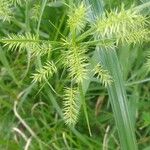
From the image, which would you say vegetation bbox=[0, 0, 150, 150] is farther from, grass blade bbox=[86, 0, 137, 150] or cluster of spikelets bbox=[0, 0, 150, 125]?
cluster of spikelets bbox=[0, 0, 150, 125]

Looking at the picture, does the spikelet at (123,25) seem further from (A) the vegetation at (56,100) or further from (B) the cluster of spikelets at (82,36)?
(A) the vegetation at (56,100)

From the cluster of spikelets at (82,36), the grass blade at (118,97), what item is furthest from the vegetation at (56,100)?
the cluster of spikelets at (82,36)

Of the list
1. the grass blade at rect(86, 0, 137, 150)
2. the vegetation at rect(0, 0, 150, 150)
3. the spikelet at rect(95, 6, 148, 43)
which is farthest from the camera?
the vegetation at rect(0, 0, 150, 150)

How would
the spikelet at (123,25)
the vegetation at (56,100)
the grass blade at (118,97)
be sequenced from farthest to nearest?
1. the vegetation at (56,100)
2. the grass blade at (118,97)
3. the spikelet at (123,25)

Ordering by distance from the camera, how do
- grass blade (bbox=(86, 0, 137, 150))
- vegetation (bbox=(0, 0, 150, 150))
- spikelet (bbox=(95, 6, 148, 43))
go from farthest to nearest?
vegetation (bbox=(0, 0, 150, 150)) → grass blade (bbox=(86, 0, 137, 150)) → spikelet (bbox=(95, 6, 148, 43))

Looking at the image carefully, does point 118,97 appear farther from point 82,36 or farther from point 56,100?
point 56,100

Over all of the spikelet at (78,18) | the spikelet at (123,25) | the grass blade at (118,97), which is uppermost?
the spikelet at (78,18)

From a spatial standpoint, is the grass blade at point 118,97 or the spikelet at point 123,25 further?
the grass blade at point 118,97

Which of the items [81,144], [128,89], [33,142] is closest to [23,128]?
[33,142]

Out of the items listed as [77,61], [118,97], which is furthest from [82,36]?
[118,97]

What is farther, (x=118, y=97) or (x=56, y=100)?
(x=56, y=100)

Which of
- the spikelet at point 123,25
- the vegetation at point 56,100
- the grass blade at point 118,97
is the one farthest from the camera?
the vegetation at point 56,100

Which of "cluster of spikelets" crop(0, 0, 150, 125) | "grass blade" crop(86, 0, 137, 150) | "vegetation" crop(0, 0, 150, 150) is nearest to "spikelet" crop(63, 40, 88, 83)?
"cluster of spikelets" crop(0, 0, 150, 125)
